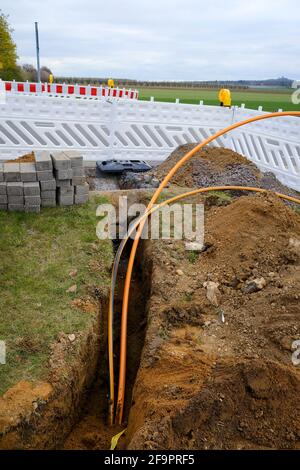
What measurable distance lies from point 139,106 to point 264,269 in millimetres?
5292

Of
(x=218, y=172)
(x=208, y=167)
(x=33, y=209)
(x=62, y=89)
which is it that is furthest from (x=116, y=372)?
(x=62, y=89)

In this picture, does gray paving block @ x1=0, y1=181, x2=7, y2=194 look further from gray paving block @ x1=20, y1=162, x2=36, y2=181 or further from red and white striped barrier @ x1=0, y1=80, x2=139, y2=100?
red and white striped barrier @ x1=0, y1=80, x2=139, y2=100

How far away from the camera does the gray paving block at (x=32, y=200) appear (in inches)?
216

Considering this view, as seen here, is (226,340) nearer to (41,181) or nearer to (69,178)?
(69,178)

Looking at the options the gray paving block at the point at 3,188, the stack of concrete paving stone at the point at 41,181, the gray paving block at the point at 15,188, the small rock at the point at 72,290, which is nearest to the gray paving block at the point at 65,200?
the stack of concrete paving stone at the point at 41,181

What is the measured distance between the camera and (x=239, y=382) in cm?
291

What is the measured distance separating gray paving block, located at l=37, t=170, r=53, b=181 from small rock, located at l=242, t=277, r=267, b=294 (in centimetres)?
312

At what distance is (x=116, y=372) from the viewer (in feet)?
13.9

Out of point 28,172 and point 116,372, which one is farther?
point 28,172

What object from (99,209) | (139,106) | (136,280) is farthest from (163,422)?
(139,106)

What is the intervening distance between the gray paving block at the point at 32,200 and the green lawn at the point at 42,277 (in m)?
0.17

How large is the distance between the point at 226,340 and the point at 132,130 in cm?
612

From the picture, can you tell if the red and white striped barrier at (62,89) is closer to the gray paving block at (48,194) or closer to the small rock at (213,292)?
the gray paving block at (48,194)

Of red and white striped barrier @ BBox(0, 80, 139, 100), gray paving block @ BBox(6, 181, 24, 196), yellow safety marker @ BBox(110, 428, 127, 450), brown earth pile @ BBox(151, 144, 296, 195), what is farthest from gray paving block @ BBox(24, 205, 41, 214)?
red and white striped barrier @ BBox(0, 80, 139, 100)
